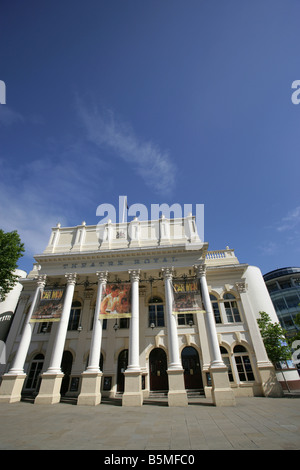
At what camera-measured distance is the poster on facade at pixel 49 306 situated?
44.8ft

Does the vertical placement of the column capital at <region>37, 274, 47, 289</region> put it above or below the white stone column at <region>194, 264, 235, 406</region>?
above

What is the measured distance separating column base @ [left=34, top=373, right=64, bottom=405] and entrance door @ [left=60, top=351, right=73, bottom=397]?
4.13m

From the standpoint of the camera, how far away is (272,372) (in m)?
14.1

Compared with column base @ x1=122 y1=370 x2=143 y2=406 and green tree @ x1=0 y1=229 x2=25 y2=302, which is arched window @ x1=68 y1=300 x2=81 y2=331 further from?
column base @ x1=122 y1=370 x2=143 y2=406

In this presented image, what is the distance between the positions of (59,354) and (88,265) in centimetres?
562

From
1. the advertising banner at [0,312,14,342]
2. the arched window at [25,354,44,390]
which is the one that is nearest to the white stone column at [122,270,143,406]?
the arched window at [25,354,44,390]

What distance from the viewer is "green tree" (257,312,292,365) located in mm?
14781

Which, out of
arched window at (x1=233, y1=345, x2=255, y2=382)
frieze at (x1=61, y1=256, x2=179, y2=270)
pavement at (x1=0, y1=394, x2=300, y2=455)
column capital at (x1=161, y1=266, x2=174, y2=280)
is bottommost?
pavement at (x1=0, y1=394, x2=300, y2=455)

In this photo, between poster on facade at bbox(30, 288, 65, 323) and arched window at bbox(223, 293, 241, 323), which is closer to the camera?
poster on facade at bbox(30, 288, 65, 323)

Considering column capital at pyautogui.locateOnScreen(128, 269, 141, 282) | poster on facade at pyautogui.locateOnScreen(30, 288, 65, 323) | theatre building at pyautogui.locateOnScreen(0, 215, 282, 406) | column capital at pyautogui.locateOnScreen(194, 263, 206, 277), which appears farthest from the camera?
column capital at pyautogui.locateOnScreen(128, 269, 141, 282)

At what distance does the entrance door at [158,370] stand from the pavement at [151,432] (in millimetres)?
7220

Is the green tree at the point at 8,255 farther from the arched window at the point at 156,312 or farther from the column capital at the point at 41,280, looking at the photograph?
the arched window at the point at 156,312

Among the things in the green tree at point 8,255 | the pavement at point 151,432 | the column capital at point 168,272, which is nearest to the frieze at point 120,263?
the column capital at point 168,272
